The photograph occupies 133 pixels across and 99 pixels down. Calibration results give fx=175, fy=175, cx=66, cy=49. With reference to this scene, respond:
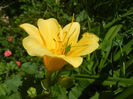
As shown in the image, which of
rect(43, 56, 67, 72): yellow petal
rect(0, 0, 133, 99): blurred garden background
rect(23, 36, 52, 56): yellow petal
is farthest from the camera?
rect(0, 0, 133, 99): blurred garden background

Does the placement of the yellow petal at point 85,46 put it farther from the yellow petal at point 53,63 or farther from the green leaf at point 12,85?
the green leaf at point 12,85

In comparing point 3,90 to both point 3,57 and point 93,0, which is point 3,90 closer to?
point 3,57

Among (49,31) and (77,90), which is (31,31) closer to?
(49,31)

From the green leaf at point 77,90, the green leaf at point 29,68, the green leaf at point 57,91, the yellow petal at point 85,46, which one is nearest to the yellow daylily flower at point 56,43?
the yellow petal at point 85,46

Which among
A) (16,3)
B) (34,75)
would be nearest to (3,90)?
(34,75)

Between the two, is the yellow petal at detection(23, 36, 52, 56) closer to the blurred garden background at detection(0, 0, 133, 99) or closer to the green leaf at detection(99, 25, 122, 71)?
the blurred garden background at detection(0, 0, 133, 99)

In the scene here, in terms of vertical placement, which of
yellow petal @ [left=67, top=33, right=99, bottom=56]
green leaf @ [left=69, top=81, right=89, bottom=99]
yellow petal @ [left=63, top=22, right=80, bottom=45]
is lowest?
green leaf @ [left=69, top=81, right=89, bottom=99]

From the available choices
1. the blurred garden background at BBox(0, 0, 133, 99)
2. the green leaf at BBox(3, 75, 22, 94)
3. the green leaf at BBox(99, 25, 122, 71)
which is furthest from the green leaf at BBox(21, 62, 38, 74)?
the green leaf at BBox(99, 25, 122, 71)
